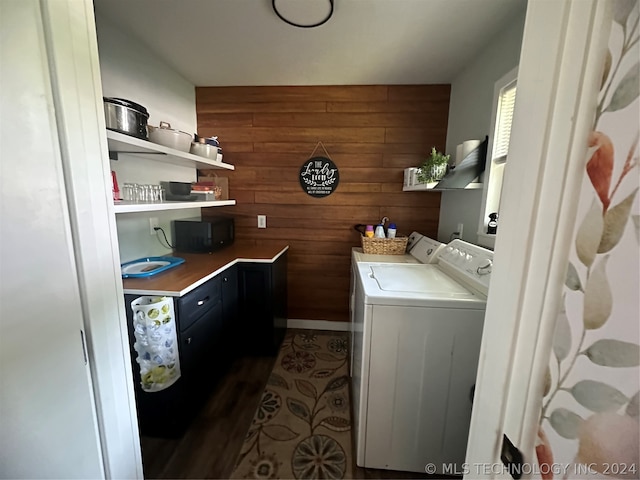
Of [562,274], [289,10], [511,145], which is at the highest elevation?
[289,10]

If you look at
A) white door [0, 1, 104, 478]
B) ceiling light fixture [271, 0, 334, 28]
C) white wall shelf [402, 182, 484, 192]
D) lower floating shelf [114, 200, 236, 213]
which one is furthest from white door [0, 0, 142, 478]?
white wall shelf [402, 182, 484, 192]

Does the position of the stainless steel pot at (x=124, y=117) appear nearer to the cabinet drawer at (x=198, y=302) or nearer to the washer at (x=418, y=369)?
the cabinet drawer at (x=198, y=302)

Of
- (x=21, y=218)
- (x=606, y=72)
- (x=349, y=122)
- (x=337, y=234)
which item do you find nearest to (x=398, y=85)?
(x=349, y=122)

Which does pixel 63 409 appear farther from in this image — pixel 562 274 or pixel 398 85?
pixel 398 85

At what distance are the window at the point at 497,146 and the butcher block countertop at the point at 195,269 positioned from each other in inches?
63.1

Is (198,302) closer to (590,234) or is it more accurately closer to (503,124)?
(590,234)

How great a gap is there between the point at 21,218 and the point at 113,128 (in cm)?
97

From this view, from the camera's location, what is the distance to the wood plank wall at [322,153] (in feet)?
7.76

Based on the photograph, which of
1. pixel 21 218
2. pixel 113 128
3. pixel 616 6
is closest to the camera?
pixel 616 6

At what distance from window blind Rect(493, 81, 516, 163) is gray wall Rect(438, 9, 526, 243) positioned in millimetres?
119

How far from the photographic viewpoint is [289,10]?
141 centimetres

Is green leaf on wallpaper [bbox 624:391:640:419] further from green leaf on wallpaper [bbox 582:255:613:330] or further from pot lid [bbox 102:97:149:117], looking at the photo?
pot lid [bbox 102:97:149:117]

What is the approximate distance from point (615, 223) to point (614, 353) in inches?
6.1

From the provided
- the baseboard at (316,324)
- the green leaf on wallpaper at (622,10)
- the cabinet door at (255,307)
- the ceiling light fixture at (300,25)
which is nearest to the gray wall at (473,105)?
the ceiling light fixture at (300,25)
